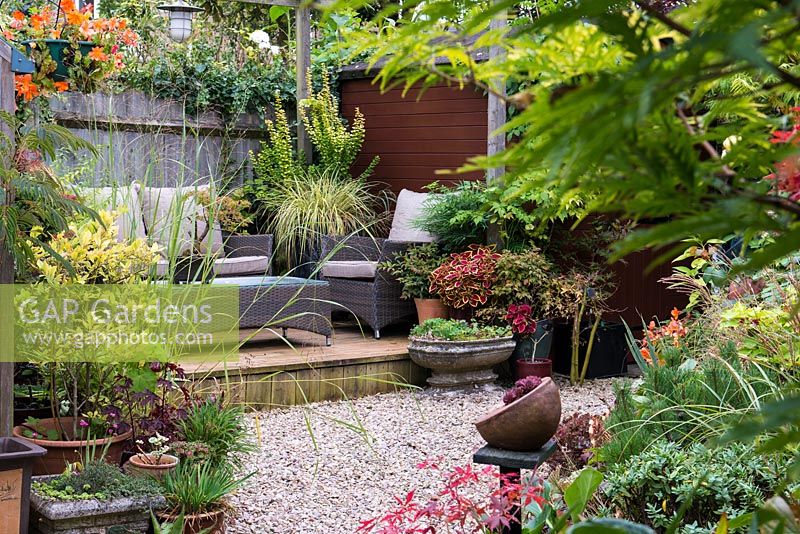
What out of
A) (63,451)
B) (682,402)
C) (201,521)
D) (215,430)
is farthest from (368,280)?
(682,402)

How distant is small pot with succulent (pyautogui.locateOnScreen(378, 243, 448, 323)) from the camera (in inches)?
256

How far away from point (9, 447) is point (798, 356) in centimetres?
249

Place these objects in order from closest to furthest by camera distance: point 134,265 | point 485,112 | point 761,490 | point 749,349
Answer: point 761,490 < point 749,349 < point 134,265 < point 485,112

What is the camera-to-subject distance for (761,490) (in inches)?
101

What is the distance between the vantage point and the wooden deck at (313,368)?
542 cm

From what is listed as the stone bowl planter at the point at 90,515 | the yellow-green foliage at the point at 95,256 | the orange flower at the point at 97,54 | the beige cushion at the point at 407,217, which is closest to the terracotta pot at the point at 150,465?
the stone bowl planter at the point at 90,515

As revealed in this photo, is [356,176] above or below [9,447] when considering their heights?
above

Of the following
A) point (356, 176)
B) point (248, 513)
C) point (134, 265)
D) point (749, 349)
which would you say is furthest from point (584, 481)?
point (356, 176)

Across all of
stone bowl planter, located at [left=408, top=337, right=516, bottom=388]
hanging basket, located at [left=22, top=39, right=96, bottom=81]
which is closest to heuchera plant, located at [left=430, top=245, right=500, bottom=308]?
stone bowl planter, located at [left=408, top=337, right=516, bottom=388]

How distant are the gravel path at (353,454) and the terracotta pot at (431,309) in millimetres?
637

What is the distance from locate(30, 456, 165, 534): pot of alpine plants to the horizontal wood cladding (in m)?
4.64

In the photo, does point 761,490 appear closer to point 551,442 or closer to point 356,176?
point 551,442

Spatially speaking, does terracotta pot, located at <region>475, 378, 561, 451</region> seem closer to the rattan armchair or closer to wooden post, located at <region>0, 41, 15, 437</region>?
wooden post, located at <region>0, 41, 15, 437</region>

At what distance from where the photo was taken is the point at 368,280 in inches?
266
